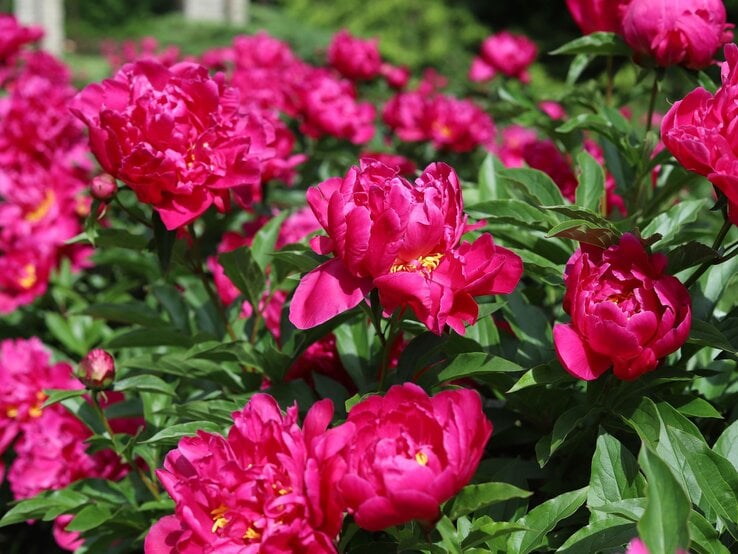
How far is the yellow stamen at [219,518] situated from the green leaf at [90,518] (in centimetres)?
59

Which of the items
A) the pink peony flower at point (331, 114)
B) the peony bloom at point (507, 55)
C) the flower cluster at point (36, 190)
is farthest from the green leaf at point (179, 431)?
the peony bloom at point (507, 55)

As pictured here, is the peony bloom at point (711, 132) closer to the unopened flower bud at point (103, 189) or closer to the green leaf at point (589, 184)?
the green leaf at point (589, 184)

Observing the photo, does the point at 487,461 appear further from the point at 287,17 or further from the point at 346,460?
the point at 287,17

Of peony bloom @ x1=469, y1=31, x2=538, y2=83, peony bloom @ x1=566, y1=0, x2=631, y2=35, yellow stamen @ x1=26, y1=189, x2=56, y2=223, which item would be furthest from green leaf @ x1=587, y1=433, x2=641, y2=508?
peony bloom @ x1=469, y1=31, x2=538, y2=83

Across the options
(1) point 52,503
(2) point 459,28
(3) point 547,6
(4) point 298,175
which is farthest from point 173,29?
(1) point 52,503

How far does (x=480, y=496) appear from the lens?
0.90 meters

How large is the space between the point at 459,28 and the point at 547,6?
1320 millimetres

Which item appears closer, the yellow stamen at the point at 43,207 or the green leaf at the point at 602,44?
the green leaf at the point at 602,44

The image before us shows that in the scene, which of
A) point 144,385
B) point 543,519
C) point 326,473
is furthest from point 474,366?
point 144,385

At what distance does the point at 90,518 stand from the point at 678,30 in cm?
126

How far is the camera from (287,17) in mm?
15445

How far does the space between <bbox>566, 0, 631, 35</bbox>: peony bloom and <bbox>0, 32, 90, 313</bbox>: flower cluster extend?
1.55 m

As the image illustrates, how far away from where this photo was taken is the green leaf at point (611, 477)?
1.03 meters

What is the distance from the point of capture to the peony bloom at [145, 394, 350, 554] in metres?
0.84
